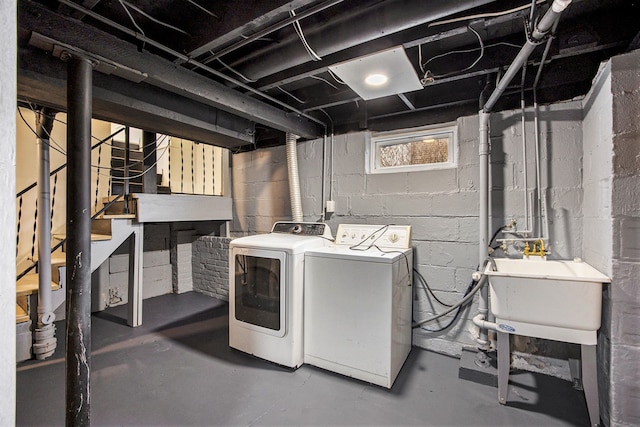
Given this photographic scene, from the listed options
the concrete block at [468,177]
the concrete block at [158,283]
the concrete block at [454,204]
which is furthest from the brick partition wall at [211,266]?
the concrete block at [468,177]

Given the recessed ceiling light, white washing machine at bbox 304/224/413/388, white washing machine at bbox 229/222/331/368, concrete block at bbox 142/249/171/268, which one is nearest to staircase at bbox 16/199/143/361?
concrete block at bbox 142/249/171/268

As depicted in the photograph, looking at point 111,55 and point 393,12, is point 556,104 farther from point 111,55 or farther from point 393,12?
point 111,55

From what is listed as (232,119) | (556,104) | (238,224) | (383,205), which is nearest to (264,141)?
(232,119)

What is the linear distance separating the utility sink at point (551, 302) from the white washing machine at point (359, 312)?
654 mm

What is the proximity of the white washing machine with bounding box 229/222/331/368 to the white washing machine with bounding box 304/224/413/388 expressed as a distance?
0.34 feet

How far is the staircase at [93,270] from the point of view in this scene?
8.07 feet

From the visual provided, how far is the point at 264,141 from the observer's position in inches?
149

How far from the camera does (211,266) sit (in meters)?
4.25

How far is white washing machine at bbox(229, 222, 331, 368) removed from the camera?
2299 mm

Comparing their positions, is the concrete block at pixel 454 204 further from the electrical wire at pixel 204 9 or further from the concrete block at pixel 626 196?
the electrical wire at pixel 204 9

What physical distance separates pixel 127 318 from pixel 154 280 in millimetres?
999

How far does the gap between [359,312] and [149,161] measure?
116 inches

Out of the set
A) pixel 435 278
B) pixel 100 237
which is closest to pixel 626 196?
pixel 435 278

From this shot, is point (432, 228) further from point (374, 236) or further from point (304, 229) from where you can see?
point (304, 229)
